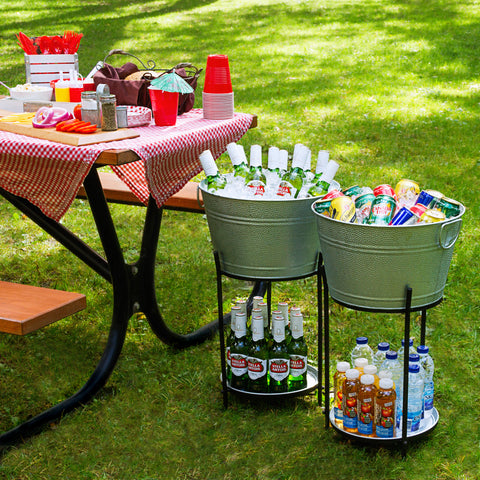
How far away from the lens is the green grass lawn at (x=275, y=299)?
267cm

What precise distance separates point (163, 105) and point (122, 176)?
1.18 ft

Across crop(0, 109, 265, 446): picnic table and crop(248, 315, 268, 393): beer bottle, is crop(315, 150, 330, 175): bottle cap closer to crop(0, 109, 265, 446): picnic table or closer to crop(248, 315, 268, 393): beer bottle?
crop(0, 109, 265, 446): picnic table

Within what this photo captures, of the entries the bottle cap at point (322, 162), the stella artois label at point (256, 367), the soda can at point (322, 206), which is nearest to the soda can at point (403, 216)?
the soda can at point (322, 206)

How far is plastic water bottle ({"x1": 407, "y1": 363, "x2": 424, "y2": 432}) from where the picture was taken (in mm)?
2602

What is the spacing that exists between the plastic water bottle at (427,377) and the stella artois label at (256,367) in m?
0.61

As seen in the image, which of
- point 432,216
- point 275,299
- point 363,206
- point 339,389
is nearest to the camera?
point 432,216

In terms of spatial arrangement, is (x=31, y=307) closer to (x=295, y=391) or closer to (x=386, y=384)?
(x=295, y=391)

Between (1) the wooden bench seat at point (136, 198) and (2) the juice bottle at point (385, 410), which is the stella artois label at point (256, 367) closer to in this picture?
(2) the juice bottle at point (385, 410)

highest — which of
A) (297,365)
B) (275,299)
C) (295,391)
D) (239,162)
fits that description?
(239,162)

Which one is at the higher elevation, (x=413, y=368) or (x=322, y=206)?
(x=322, y=206)

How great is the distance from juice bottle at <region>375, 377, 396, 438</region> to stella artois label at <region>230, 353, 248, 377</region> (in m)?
0.58

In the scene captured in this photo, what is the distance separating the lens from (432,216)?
7.80 ft

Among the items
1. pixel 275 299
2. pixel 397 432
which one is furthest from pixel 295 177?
pixel 275 299

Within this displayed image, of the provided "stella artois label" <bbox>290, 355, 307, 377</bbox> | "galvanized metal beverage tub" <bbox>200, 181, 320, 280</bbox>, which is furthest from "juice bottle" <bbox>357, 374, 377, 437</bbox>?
"galvanized metal beverage tub" <bbox>200, 181, 320, 280</bbox>
